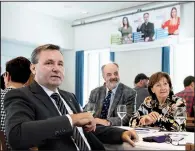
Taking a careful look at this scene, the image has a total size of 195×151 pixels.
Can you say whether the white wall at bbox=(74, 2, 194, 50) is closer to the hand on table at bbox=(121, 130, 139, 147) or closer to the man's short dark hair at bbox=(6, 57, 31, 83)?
the man's short dark hair at bbox=(6, 57, 31, 83)

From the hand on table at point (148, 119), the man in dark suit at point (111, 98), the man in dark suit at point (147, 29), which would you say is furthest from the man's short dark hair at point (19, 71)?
the man in dark suit at point (147, 29)

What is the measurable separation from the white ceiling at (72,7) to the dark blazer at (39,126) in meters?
5.89

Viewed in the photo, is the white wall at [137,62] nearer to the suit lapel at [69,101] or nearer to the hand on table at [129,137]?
the suit lapel at [69,101]

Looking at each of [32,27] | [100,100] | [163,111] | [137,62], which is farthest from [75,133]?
[32,27]

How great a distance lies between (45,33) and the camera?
819 cm

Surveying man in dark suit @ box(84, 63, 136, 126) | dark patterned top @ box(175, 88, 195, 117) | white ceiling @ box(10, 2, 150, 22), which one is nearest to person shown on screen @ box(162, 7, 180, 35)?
white ceiling @ box(10, 2, 150, 22)

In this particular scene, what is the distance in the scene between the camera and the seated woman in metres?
2.37

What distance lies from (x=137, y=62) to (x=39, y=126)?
21.2ft

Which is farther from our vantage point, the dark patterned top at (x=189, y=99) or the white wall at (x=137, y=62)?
the white wall at (x=137, y=62)

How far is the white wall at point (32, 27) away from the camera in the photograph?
7.17m

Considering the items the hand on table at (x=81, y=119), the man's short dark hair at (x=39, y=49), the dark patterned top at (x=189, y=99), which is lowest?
the dark patterned top at (x=189, y=99)

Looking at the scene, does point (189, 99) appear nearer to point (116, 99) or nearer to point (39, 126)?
point (116, 99)

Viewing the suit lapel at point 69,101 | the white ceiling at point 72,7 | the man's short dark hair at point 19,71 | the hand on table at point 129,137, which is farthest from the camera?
the white ceiling at point 72,7

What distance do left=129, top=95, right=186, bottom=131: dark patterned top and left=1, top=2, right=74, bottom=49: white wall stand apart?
17.4 feet
